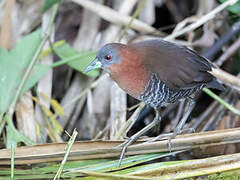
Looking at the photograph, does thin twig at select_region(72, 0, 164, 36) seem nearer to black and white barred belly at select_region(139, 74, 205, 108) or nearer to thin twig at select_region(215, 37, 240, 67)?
thin twig at select_region(215, 37, 240, 67)

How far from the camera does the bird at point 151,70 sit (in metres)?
2.68

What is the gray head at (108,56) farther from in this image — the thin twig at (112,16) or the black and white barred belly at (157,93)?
the thin twig at (112,16)

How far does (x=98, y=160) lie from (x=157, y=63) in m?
0.73

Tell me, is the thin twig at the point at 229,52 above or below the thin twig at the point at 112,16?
below

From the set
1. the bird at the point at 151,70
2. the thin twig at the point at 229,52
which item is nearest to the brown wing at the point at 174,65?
the bird at the point at 151,70

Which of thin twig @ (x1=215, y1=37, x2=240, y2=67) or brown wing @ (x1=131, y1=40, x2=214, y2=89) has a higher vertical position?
thin twig @ (x1=215, y1=37, x2=240, y2=67)

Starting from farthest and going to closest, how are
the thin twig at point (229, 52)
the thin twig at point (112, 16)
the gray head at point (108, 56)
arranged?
the thin twig at point (112, 16) → the thin twig at point (229, 52) → the gray head at point (108, 56)

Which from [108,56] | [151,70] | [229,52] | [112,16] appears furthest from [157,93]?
[112,16]

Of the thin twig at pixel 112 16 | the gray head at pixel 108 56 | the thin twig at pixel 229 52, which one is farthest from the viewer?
the thin twig at pixel 112 16

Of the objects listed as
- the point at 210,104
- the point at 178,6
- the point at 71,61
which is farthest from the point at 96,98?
the point at 178,6

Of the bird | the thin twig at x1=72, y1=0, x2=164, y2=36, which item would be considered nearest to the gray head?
the bird

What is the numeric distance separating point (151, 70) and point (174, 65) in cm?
16

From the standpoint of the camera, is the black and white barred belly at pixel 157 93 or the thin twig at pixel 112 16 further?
the thin twig at pixel 112 16

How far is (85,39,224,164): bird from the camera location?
268 centimetres
